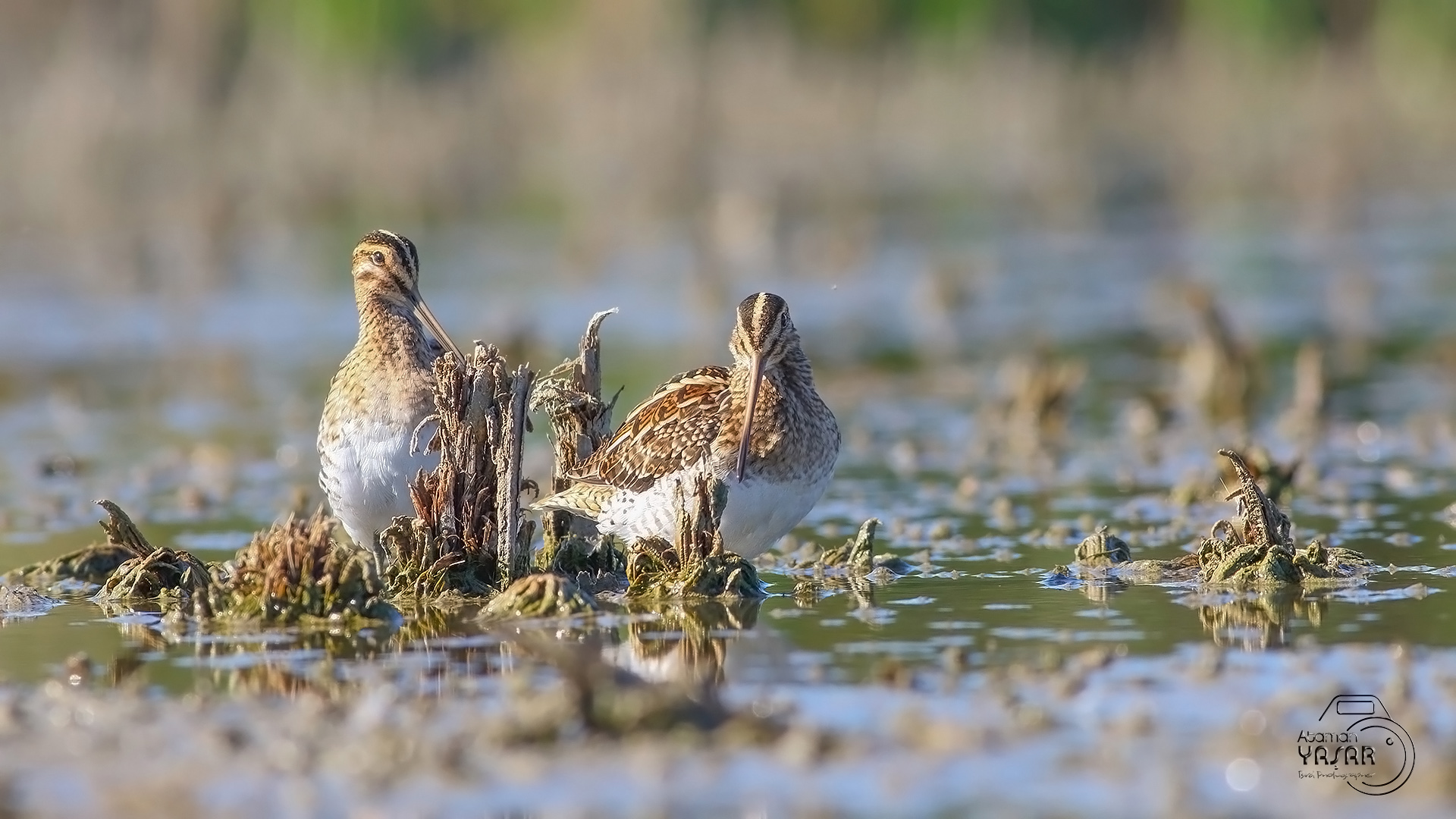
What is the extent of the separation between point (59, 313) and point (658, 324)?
5997 mm

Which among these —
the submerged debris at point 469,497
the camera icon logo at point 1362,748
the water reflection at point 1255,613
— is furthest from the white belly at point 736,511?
the camera icon logo at point 1362,748

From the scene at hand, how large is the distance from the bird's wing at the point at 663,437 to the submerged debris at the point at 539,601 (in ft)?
2.59

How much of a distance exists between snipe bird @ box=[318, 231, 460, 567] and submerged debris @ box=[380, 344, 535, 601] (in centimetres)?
19

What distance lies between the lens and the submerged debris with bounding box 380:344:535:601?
355 inches

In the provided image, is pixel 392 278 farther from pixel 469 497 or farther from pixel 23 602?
pixel 23 602

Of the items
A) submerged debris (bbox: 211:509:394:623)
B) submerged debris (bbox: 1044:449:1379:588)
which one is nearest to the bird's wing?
submerged debris (bbox: 211:509:394:623)

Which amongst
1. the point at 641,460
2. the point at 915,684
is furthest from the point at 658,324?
the point at 915,684

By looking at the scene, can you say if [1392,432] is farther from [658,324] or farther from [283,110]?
[283,110]

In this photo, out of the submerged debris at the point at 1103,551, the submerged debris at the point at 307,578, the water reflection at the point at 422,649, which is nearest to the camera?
the water reflection at the point at 422,649

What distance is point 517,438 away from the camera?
29.3 ft

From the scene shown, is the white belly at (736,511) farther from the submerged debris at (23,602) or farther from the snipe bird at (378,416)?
the submerged debris at (23,602)

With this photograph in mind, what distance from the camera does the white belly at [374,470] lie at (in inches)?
368

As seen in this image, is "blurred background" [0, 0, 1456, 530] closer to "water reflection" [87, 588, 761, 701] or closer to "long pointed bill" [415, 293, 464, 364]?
"long pointed bill" [415, 293, 464, 364]

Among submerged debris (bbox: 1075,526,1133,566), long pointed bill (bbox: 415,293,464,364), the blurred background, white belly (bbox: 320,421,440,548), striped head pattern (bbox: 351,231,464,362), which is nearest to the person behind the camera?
white belly (bbox: 320,421,440,548)
